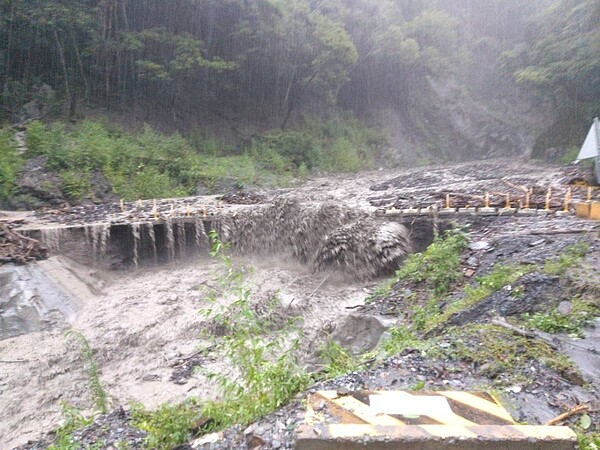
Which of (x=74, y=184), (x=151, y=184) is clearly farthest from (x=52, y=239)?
(x=151, y=184)

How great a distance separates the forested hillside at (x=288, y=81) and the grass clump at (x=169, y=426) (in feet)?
39.9

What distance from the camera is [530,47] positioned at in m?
28.6

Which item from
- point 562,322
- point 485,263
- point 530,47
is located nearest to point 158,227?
point 485,263

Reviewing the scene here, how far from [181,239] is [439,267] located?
7.09 metres

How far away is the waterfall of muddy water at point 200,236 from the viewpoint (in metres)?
12.1

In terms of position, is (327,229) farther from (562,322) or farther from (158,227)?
(562,322)

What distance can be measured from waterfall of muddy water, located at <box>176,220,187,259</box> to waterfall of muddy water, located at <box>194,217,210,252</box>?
0.31 metres

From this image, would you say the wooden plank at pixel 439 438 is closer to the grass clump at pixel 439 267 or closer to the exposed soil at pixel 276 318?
the exposed soil at pixel 276 318

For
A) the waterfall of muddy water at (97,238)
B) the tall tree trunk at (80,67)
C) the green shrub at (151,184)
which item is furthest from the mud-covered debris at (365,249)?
the tall tree trunk at (80,67)

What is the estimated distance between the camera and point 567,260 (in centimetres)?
583

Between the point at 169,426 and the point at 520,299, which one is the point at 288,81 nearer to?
the point at 520,299

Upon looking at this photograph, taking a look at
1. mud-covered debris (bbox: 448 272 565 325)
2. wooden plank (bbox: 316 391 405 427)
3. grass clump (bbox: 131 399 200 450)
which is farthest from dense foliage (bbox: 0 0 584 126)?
wooden plank (bbox: 316 391 405 427)

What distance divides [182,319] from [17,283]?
10.8 feet

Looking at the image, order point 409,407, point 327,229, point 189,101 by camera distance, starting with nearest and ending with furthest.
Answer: point 409,407 < point 327,229 < point 189,101
